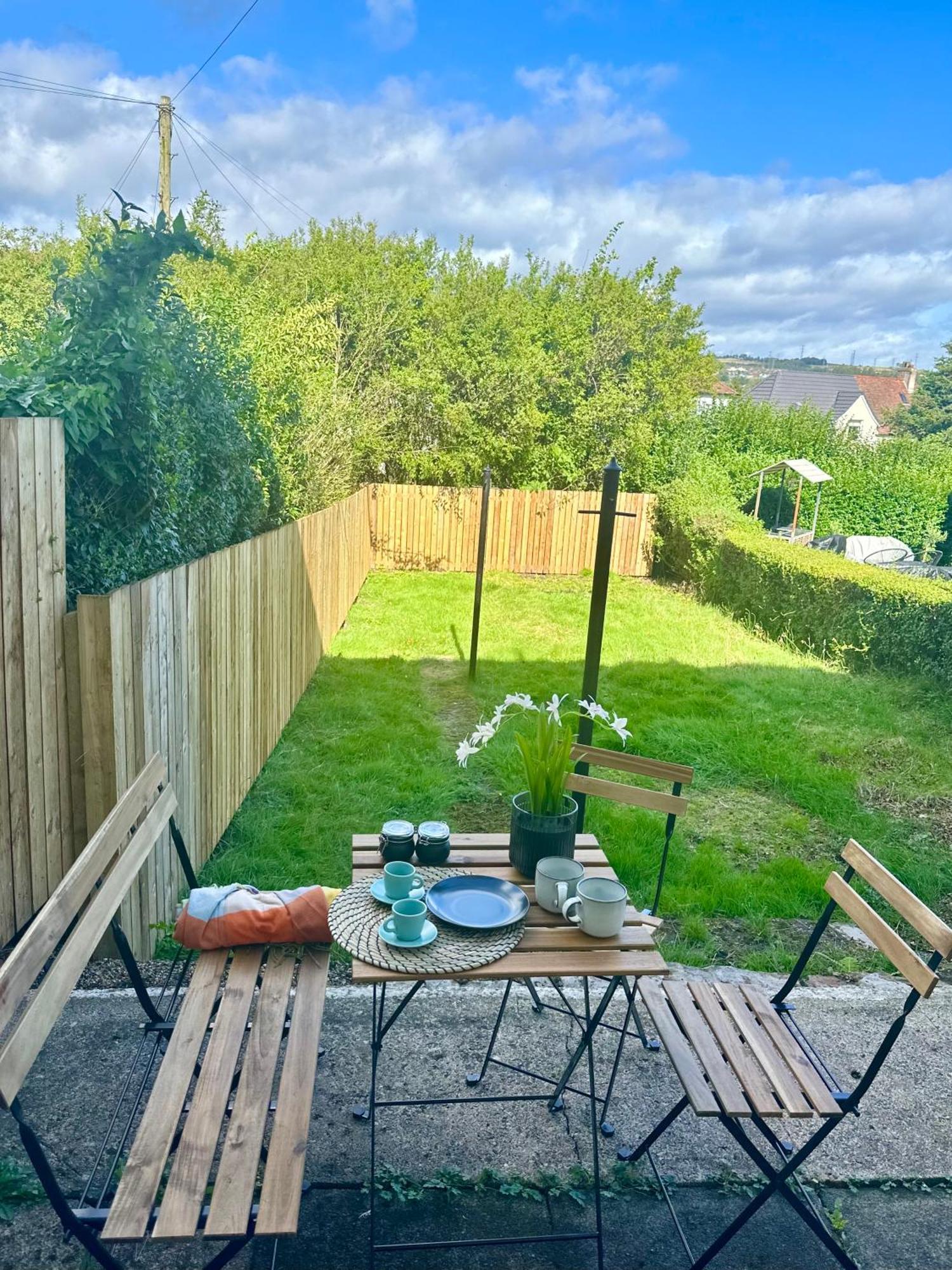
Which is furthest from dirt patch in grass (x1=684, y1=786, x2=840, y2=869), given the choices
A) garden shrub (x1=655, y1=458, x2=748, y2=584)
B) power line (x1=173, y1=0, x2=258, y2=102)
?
power line (x1=173, y1=0, x2=258, y2=102)

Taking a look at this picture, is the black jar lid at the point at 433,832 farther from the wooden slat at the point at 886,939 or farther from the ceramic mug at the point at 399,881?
the wooden slat at the point at 886,939

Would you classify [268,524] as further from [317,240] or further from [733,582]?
[317,240]

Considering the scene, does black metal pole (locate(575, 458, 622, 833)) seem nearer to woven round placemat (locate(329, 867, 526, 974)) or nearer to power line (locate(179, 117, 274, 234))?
woven round placemat (locate(329, 867, 526, 974))

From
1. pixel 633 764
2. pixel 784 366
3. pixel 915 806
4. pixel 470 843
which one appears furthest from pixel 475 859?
pixel 784 366

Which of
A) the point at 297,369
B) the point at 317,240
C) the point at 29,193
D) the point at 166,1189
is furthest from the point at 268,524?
the point at 29,193

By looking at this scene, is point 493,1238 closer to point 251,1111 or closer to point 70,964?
point 251,1111

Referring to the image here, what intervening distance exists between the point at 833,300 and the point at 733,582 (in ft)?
454

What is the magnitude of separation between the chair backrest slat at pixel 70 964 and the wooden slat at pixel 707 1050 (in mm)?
1506

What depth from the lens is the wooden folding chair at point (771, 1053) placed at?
200 centimetres

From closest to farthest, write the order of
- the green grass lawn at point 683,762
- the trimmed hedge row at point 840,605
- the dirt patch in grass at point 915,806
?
the green grass lawn at point 683,762, the dirt patch in grass at point 915,806, the trimmed hedge row at point 840,605

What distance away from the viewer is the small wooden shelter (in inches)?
551

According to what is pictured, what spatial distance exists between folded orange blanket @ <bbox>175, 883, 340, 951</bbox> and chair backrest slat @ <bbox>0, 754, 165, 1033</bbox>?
0.98ft

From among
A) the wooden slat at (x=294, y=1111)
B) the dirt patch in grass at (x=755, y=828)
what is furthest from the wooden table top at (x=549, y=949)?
the dirt patch in grass at (x=755, y=828)

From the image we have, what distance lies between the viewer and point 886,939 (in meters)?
2.13
